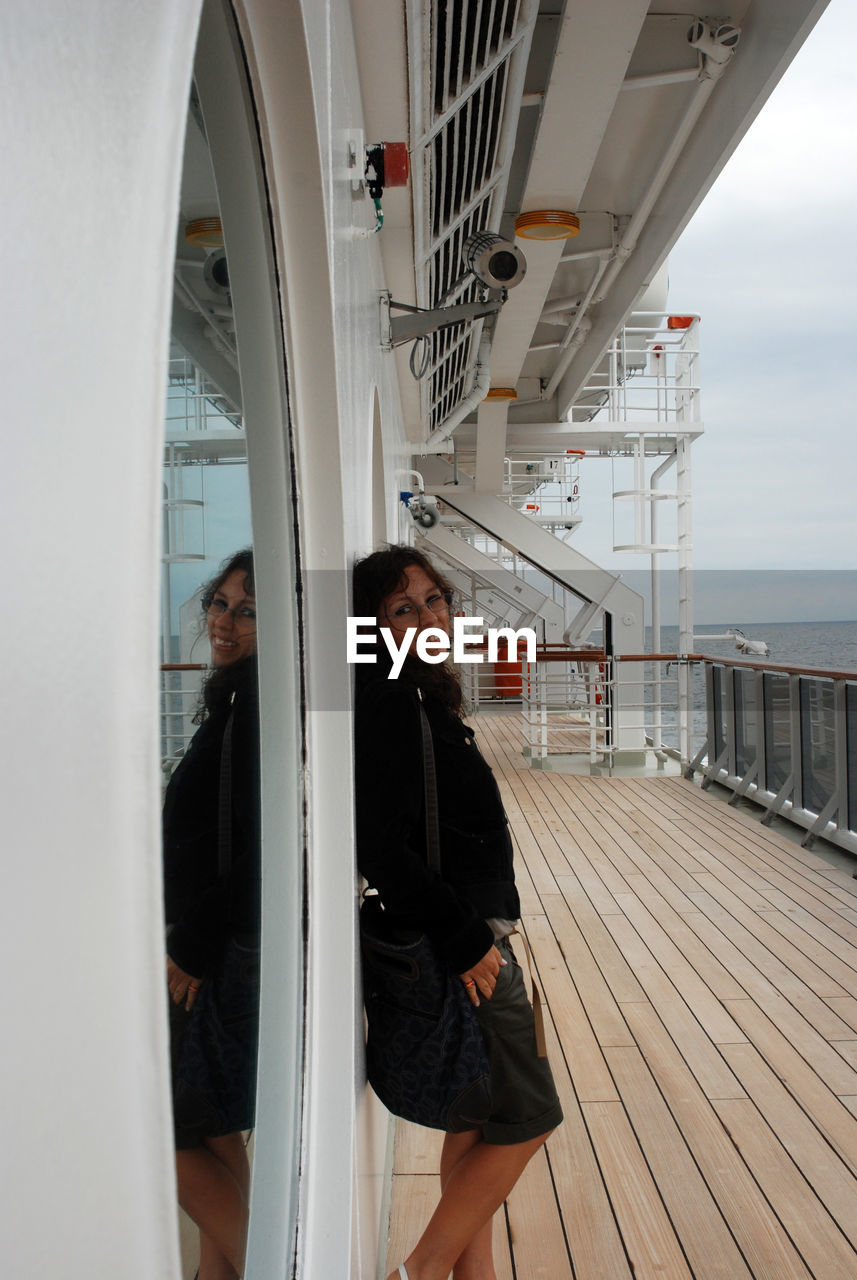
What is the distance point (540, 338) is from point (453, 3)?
350 centimetres

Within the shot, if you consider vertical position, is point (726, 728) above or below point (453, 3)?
below

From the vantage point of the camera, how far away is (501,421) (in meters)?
5.22

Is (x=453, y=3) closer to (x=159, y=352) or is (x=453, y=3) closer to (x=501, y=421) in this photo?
(x=159, y=352)

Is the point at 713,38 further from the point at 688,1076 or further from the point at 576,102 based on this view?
the point at 688,1076

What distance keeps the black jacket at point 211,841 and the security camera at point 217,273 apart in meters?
0.25

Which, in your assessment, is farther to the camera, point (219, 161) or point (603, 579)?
point (603, 579)

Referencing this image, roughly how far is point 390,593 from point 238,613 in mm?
675

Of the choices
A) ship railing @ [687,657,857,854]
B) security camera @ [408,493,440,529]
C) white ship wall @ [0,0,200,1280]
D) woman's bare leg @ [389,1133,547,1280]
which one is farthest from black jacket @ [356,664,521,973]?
security camera @ [408,493,440,529]

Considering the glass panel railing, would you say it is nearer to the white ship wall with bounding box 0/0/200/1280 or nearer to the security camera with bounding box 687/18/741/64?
the security camera with bounding box 687/18/741/64

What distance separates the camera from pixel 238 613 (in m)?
0.65

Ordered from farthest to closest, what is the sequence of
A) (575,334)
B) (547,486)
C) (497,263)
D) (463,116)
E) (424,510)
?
(547,486) < (424,510) < (575,334) < (497,263) < (463,116)

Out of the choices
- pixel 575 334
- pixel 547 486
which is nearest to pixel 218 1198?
pixel 575 334

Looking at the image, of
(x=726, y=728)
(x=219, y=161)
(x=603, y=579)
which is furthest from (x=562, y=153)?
(x=603, y=579)

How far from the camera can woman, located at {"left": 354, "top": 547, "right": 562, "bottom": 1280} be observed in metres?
1.18
